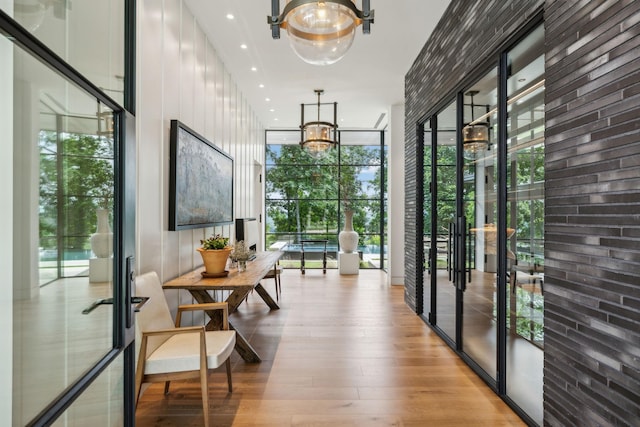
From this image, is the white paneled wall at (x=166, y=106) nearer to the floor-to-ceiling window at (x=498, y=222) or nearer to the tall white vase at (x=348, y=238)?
the floor-to-ceiling window at (x=498, y=222)

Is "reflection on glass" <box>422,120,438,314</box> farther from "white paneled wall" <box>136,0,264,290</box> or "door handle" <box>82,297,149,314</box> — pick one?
"door handle" <box>82,297,149,314</box>

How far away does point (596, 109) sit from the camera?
1.61 m

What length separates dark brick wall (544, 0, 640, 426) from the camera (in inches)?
56.7

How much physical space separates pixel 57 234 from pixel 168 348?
1377 millimetres

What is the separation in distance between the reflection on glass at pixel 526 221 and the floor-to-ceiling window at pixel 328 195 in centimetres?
607

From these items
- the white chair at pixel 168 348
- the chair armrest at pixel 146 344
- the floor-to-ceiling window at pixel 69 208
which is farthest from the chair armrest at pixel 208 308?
the floor-to-ceiling window at pixel 69 208

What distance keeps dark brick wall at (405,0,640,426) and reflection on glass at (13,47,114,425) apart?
7.30ft

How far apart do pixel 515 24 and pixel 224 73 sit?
3818 millimetres

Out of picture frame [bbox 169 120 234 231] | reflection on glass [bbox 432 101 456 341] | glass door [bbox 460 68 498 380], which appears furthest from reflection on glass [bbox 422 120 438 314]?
picture frame [bbox 169 120 234 231]

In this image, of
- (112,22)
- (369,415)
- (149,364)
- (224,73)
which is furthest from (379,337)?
(224,73)

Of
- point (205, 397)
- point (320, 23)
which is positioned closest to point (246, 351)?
point (205, 397)

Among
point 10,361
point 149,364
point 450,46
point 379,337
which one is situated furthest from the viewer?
point 379,337

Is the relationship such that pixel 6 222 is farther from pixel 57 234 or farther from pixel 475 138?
pixel 475 138

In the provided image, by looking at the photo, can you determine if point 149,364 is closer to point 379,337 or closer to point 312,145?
point 379,337
